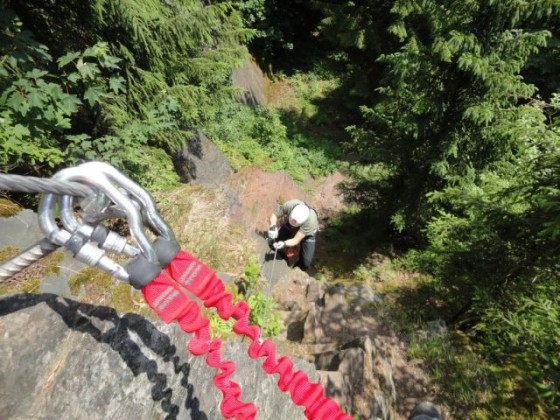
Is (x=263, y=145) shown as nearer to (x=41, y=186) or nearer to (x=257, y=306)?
(x=257, y=306)

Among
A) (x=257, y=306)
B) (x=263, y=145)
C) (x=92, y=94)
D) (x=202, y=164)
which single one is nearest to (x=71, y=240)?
(x=92, y=94)

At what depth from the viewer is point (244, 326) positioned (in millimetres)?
1755

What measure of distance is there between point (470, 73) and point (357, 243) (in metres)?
4.68

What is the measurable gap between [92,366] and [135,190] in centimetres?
136

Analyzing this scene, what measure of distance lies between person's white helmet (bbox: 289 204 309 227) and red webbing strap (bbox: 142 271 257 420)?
4794 mm

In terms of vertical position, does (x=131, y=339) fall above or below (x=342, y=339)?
above

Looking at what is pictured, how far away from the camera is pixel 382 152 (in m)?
7.91

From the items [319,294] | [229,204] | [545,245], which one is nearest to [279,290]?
[319,294]

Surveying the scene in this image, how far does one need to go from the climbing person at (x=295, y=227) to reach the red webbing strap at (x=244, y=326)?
4.66 meters

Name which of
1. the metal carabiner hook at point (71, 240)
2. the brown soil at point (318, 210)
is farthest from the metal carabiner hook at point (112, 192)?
the brown soil at point (318, 210)

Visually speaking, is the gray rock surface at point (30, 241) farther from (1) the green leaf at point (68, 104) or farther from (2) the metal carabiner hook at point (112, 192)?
(2) the metal carabiner hook at point (112, 192)

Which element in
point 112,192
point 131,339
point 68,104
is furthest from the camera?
point 68,104

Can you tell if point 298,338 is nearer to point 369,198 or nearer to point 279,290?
point 279,290

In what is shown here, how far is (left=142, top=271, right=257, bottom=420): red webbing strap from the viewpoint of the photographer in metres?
1.33
